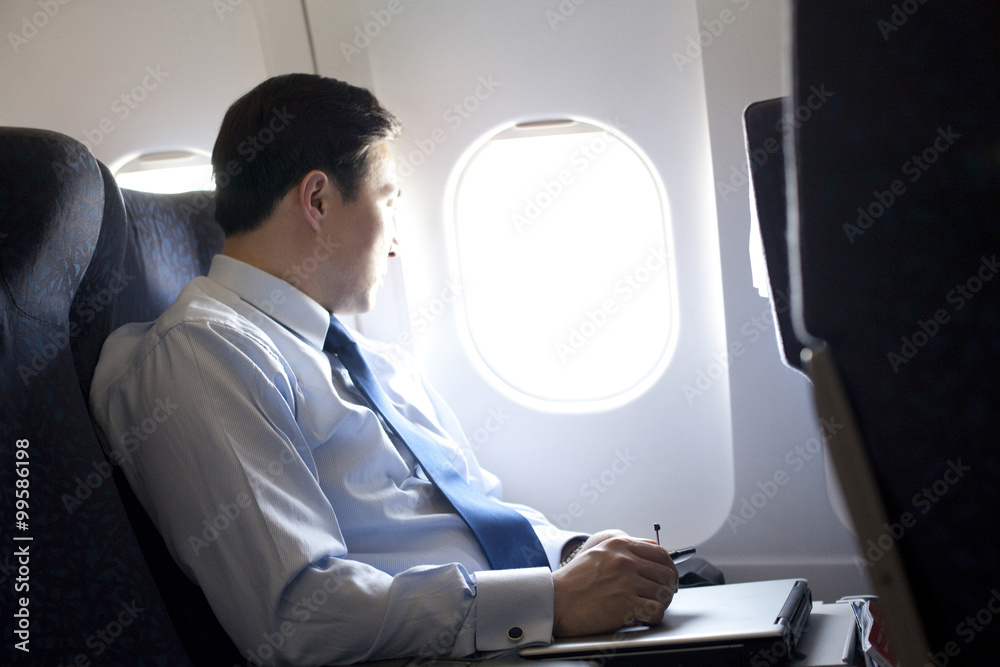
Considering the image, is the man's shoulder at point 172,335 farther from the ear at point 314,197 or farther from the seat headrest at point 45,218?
the ear at point 314,197

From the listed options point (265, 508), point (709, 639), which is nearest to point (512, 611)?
point (709, 639)

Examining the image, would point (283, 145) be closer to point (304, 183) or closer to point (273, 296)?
point (304, 183)

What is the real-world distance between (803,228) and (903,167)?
68 mm

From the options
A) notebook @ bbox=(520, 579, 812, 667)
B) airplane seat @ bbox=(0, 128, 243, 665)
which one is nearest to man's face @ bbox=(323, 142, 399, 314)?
airplane seat @ bbox=(0, 128, 243, 665)

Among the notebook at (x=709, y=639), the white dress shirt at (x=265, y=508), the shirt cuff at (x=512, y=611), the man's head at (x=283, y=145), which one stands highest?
the man's head at (x=283, y=145)

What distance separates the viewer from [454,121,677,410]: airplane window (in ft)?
6.97

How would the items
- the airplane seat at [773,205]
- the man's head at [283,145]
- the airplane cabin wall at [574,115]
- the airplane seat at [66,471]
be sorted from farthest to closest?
the airplane cabin wall at [574,115]
the man's head at [283,145]
the airplane seat at [773,205]
the airplane seat at [66,471]

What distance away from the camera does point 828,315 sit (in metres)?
0.53

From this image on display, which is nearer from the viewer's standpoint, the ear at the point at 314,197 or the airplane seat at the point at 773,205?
the airplane seat at the point at 773,205

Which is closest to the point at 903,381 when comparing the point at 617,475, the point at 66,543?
the point at 66,543

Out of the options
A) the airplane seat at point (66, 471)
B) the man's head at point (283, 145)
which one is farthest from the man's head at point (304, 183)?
the airplane seat at point (66, 471)

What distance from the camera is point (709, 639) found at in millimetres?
1123

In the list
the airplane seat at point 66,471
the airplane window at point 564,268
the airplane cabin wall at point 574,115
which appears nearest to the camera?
the airplane seat at point 66,471

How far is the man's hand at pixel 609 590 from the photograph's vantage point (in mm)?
1254
